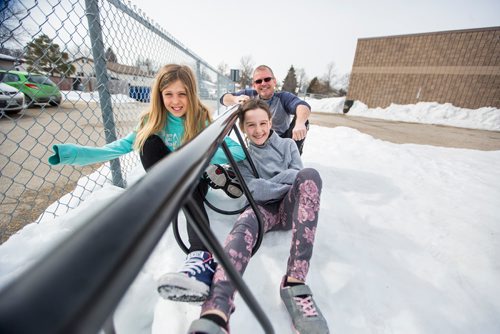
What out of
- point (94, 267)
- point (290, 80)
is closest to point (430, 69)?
point (94, 267)

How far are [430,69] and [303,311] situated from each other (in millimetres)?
18413

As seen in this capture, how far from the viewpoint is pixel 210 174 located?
1.74 m

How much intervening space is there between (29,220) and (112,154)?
36.6 inches

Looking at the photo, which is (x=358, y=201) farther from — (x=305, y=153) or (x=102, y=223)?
(x=102, y=223)

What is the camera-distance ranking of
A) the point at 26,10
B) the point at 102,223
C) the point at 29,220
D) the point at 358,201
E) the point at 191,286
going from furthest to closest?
the point at 358,201
the point at 29,220
the point at 26,10
the point at 191,286
the point at 102,223

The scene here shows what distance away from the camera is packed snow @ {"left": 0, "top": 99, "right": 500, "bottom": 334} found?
41.9 inches

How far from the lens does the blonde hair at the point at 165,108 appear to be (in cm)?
150

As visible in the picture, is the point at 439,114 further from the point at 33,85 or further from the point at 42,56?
the point at 33,85

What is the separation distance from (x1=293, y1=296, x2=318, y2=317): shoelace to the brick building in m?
17.5

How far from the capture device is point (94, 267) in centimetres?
19

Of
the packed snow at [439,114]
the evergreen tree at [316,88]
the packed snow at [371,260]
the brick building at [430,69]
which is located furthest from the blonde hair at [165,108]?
the evergreen tree at [316,88]

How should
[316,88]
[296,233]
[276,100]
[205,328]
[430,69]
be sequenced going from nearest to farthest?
[205,328]
[296,233]
[276,100]
[430,69]
[316,88]

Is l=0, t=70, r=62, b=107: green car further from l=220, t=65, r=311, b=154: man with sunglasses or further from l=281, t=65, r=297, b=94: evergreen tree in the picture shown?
l=281, t=65, r=297, b=94: evergreen tree

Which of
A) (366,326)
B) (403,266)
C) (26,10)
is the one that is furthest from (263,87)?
(366,326)
